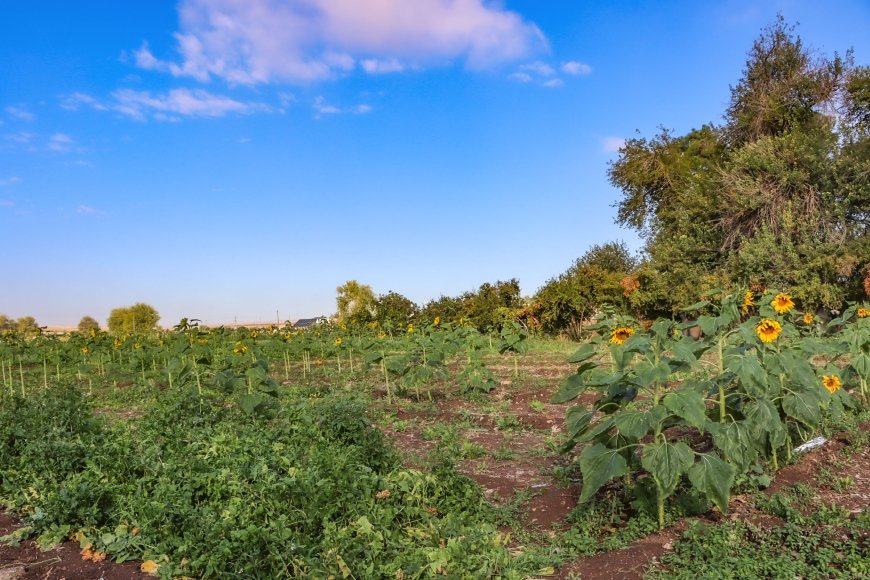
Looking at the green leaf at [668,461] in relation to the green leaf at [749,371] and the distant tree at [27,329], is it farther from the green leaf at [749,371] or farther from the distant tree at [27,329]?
the distant tree at [27,329]

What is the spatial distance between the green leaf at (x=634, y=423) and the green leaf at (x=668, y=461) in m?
0.11

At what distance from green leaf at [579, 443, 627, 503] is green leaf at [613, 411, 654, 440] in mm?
182

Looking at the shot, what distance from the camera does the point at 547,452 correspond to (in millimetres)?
5395

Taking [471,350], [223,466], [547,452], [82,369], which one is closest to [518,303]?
[471,350]

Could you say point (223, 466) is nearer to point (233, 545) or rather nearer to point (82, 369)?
point (233, 545)

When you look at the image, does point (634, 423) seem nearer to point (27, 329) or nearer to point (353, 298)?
point (27, 329)

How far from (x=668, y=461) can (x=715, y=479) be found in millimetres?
229

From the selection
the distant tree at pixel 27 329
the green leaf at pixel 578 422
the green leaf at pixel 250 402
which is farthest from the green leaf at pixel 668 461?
the distant tree at pixel 27 329

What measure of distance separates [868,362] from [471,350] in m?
6.07

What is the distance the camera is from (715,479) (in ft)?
10.1

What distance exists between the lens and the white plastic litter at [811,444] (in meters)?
4.36

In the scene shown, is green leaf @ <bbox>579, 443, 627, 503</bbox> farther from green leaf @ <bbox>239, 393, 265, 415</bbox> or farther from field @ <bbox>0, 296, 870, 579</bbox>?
Answer: green leaf @ <bbox>239, 393, 265, 415</bbox>

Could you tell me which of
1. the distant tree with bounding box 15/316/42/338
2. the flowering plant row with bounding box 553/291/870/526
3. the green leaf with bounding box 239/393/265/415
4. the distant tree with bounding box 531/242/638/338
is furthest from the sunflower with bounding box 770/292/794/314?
the distant tree with bounding box 531/242/638/338

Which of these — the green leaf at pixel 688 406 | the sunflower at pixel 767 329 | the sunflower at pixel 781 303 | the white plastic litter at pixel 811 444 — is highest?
the sunflower at pixel 781 303
